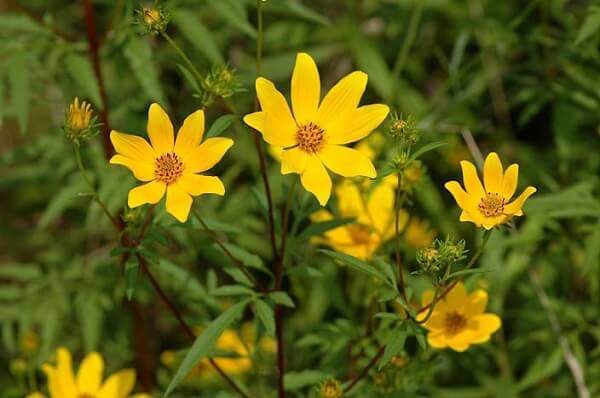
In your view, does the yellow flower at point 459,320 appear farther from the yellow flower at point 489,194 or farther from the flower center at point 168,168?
the flower center at point 168,168

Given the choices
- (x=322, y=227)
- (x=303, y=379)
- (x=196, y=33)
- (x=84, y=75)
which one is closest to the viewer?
(x=322, y=227)

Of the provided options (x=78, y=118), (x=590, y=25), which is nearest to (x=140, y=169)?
(x=78, y=118)

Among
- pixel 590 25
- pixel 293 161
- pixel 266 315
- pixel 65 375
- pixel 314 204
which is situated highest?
pixel 590 25

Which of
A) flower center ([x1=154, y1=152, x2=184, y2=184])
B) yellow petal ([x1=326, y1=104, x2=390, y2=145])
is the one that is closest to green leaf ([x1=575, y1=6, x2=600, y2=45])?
yellow petal ([x1=326, y1=104, x2=390, y2=145])

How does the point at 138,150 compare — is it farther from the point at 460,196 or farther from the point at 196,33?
the point at 196,33

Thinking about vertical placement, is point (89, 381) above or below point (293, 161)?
below

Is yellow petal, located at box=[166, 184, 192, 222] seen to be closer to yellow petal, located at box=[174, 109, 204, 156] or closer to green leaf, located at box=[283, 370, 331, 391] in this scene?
yellow petal, located at box=[174, 109, 204, 156]
